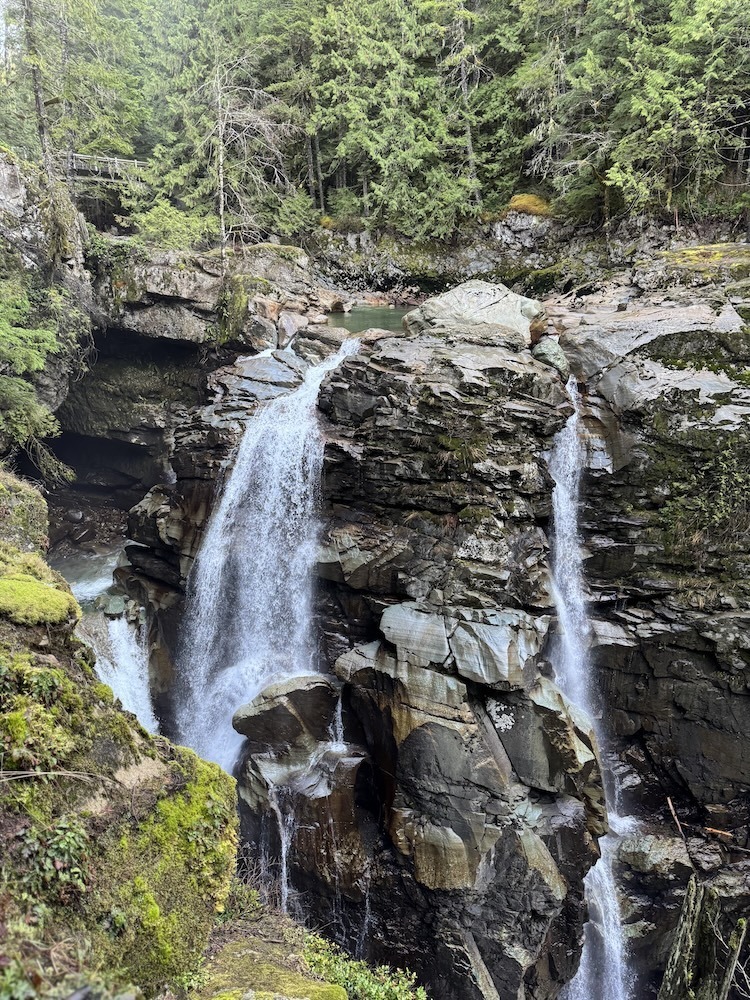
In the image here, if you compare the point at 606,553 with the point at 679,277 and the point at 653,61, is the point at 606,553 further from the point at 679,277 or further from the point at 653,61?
the point at 653,61

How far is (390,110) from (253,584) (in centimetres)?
2122

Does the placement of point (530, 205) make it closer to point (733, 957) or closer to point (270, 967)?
point (733, 957)

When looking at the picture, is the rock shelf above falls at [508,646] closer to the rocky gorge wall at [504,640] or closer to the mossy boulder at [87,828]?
the rocky gorge wall at [504,640]

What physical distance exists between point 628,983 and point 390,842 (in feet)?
17.0

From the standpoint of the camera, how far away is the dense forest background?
16891 millimetres

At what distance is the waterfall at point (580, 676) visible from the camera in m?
10.2

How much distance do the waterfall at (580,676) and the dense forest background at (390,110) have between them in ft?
34.9

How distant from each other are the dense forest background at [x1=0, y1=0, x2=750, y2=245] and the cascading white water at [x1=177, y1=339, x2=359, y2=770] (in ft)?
35.2

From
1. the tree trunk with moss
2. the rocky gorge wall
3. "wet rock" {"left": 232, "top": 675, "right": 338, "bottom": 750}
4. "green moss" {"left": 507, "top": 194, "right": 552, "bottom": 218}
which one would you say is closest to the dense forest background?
"green moss" {"left": 507, "top": 194, "right": 552, "bottom": 218}

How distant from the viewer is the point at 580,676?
37.7ft

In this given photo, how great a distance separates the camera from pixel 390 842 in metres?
10.0

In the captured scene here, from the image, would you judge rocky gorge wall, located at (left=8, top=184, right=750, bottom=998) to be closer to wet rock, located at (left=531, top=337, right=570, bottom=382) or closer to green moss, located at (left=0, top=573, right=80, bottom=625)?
wet rock, located at (left=531, top=337, right=570, bottom=382)

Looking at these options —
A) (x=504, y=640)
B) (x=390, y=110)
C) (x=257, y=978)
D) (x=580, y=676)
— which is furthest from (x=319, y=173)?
(x=257, y=978)

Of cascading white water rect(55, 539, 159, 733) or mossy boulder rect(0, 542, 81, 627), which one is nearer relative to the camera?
mossy boulder rect(0, 542, 81, 627)
